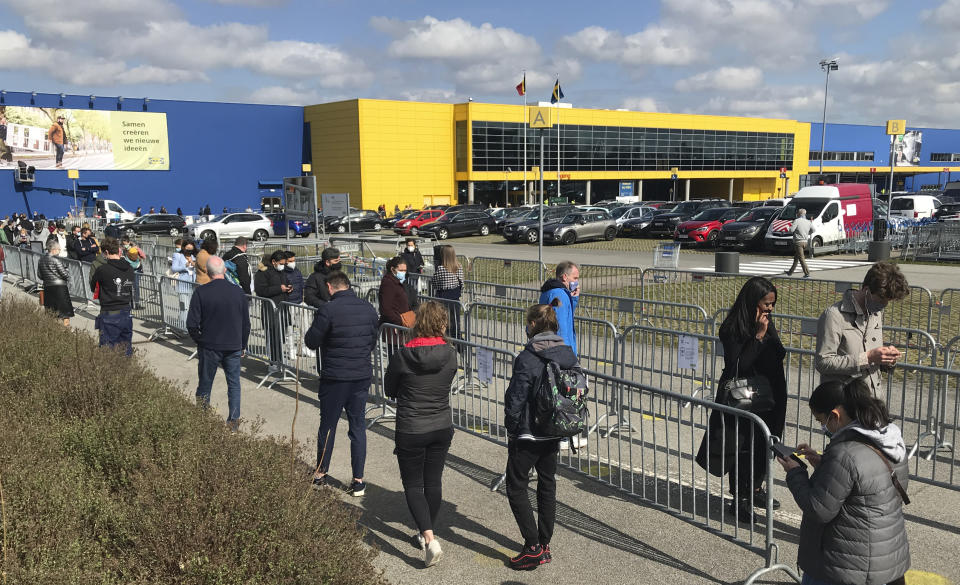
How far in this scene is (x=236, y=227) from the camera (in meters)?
37.9

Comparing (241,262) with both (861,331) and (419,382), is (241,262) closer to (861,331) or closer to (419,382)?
(419,382)

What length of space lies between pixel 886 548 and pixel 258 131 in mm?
66633

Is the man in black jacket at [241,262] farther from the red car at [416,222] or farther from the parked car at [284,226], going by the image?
the parked car at [284,226]

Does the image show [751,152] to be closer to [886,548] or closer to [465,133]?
[465,133]

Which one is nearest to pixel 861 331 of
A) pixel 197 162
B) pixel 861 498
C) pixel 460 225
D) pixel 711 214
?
pixel 861 498

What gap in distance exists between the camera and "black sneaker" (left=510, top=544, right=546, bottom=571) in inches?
183

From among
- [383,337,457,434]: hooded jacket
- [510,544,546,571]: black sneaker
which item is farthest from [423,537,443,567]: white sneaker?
[383,337,457,434]: hooded jacket

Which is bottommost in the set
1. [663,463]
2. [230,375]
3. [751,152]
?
[663,463]

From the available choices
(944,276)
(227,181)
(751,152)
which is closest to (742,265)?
(944,276)

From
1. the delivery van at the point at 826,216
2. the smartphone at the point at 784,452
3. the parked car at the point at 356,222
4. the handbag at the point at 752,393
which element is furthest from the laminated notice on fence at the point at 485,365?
the parked car at the point at 356,222

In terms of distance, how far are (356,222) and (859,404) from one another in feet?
146

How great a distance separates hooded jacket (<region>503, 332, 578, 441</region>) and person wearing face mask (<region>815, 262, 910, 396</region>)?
6.32ft

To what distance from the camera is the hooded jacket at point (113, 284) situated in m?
9.14

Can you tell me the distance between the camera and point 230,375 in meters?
7.43
